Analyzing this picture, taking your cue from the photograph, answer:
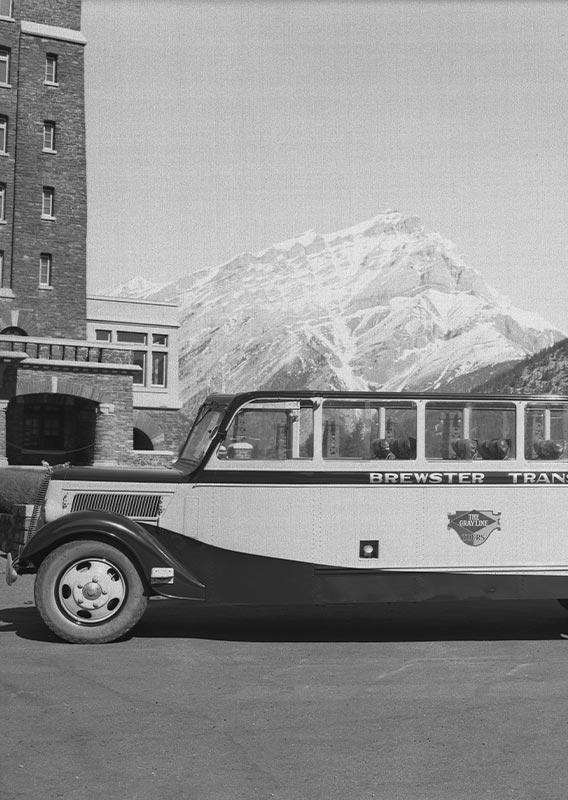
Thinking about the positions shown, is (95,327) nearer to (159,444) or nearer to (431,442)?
(159,444)

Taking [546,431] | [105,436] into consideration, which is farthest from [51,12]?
[546,431]

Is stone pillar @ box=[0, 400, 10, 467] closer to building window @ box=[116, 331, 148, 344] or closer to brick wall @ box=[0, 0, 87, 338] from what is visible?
brick wall @ box=[0, 0, 87, 338]

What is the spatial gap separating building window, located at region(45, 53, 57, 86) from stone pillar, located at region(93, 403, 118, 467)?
16476 mm

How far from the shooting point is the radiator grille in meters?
9.72

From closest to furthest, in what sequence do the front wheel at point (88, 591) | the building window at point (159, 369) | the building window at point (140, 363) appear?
the front wheel at point (88, 591)
the building window at point (140, 363)
the building window at point (159, 369)

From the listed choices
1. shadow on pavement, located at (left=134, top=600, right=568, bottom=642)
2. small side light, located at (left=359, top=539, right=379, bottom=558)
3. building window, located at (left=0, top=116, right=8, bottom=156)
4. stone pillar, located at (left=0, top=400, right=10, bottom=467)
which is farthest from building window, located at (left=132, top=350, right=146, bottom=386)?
small side light, located at (left=359, top=539, right=379, bottom=558)

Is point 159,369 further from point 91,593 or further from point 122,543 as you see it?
point 91,593

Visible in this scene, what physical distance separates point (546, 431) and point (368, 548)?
6.76 ft

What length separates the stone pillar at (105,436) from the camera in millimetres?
37438

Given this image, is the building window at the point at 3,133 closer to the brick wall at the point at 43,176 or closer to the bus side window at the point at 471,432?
the brick wall at the point at 43,176

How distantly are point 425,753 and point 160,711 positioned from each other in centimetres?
183

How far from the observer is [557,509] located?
10008 mm

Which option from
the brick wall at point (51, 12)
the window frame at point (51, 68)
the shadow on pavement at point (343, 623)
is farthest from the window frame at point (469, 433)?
the brick wall at point (51, 12)

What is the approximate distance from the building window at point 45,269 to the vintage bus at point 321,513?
120ft
